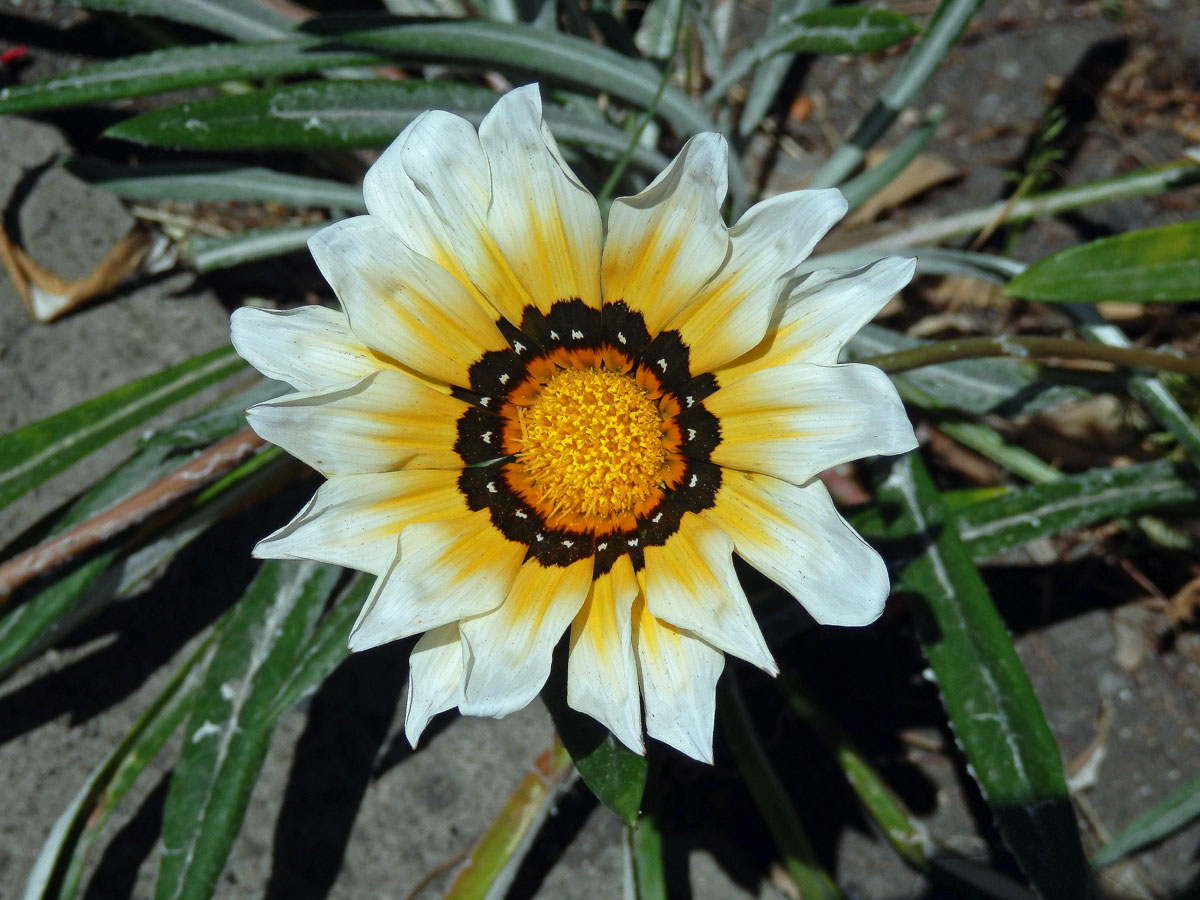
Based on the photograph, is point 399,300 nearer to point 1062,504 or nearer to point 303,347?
point 303,347

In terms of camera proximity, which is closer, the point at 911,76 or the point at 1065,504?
the point at 1065,504

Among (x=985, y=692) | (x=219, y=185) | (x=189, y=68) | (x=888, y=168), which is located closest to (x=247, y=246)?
(x=219, y=185)

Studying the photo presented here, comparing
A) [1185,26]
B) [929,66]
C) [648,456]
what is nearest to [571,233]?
[648,456]

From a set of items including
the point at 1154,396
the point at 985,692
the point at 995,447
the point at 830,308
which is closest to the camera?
the point at 830,308

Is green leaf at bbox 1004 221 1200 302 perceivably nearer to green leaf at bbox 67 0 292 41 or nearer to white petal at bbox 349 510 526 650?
white petal at bbox 349 510 526 650

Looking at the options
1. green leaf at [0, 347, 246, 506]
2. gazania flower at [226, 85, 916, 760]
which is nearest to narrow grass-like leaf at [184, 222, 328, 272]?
green leaf at [0, 347, 246, 506]

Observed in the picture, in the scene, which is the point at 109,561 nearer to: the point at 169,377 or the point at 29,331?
the point at 169,377

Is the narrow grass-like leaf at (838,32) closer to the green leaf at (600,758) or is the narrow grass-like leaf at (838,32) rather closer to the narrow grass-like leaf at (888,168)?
the narrow grass-like leaf at (888,168)
